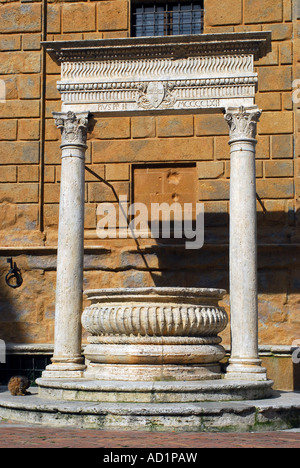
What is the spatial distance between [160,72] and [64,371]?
3.92m

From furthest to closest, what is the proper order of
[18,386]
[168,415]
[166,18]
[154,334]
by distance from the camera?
[166,18] → [18,386] → [154,334] → [168,415]

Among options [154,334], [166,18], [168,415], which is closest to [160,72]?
[166,18]

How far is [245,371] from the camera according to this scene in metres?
8.59

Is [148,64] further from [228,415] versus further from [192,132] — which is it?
[228,415]

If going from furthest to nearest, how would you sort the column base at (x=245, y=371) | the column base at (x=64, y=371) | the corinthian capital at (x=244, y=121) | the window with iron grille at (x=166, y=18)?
the window with iron grille at (x=166, y=18), the corinthian capital at (x=244, y=121), the column base at (x=64, y=371), the column base at (x=245, y=371)

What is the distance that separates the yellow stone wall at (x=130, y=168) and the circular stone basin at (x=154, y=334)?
8.83ft

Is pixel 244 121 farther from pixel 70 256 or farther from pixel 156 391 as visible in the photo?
pixel 156 391

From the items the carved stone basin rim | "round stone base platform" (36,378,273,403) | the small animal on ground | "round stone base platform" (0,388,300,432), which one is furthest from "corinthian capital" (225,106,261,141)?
the small animal on ground

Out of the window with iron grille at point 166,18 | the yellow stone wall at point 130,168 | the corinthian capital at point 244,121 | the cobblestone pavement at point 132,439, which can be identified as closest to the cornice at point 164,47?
the corinthian capital at point 244,121

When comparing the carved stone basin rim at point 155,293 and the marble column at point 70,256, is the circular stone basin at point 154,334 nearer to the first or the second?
the carved stone basin rim at point 155,293

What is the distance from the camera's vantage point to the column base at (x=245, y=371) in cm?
854

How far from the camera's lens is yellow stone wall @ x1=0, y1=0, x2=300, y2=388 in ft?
37.1

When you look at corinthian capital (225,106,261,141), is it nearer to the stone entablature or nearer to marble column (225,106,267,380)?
marble column (225,106,267,380)

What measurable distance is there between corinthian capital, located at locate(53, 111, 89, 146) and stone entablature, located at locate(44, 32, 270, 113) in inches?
4.5
